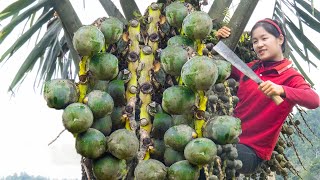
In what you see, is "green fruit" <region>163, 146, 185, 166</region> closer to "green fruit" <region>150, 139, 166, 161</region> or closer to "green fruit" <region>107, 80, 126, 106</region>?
"green fruit" <region>150, 139, 166, 161</region>

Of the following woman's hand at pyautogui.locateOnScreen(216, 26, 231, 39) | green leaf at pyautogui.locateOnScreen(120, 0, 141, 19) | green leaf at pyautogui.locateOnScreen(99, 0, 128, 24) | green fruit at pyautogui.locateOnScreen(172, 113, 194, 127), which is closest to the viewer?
green fruit at pyautogui.locateOnScreen(172, 113, 194, 127)

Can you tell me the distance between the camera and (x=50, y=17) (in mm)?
2525

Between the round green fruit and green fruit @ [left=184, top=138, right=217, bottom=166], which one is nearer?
green fruit @ [left=184, top=138, right=217, bottom=166]

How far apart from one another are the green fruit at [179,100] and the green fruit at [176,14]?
0.96ft

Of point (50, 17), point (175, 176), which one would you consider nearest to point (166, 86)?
point (175, 176)

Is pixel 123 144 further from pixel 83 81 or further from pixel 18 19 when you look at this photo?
pixel 18 19

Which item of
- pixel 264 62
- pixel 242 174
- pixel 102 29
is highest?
pixel 102 29

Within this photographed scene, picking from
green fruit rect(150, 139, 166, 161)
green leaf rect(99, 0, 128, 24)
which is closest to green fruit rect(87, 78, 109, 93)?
green fruit rect(150, 139, 166, 161)

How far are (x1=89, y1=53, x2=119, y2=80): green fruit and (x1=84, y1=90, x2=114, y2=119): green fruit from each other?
0.20 feet

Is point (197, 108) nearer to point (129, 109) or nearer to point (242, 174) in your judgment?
point (129, 109)

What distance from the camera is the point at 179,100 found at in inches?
57.0

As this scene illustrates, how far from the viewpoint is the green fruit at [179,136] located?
4.71ft

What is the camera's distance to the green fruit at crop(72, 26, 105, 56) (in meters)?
1.52

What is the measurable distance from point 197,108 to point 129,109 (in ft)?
0.74
